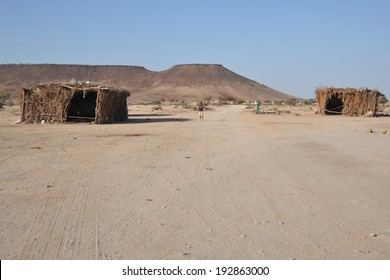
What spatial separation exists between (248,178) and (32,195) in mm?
Result: 4125

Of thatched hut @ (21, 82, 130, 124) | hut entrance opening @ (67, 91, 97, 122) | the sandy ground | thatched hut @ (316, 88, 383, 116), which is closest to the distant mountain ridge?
thatched hut @ (316, 88, 383, 116)

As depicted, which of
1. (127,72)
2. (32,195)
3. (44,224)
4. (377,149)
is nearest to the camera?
(44,224)

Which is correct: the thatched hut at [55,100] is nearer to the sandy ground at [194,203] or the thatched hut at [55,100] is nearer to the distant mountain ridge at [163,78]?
the sandy ground at [194,203]

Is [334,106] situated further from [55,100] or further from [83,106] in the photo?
[55,100]

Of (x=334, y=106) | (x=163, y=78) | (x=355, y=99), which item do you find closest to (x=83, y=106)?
(x=355, y=99)

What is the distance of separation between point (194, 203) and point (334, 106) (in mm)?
36179

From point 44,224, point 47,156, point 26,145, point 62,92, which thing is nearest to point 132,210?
point 44,224

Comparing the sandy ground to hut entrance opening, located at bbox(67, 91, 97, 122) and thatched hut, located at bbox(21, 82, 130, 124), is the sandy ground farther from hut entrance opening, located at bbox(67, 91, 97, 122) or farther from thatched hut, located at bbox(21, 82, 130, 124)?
hut entrance opening, located at bbox(67, 91, 97, 122)

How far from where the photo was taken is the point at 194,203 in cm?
791

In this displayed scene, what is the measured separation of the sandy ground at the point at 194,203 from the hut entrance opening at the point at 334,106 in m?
26.8
